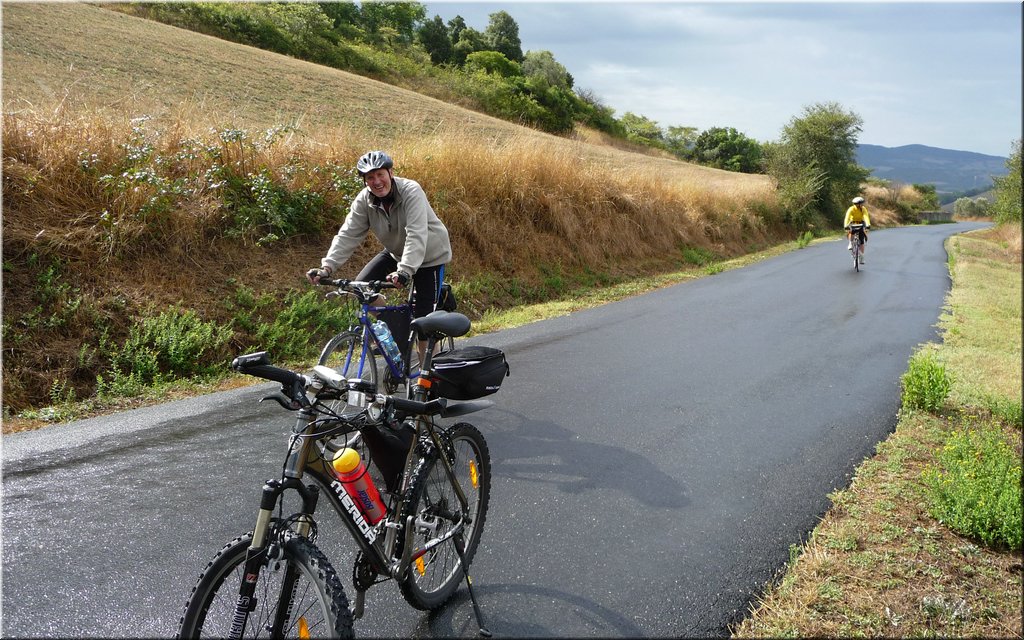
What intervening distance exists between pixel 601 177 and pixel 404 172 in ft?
25.6

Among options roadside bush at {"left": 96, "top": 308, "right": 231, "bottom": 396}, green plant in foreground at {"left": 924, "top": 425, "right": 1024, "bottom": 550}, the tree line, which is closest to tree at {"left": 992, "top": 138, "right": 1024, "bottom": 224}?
green plant in foreground at {"left": 924, "top": 425, "right": 1024, "bottom": 550}

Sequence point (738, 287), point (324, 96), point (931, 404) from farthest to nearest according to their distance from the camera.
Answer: point (324, 96) → point (738, 287) → point (931, 404)

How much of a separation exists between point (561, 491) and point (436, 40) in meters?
72.8

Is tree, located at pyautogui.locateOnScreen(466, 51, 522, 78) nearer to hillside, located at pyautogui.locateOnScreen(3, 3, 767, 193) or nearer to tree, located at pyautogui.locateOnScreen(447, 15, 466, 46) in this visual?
tree, located at pyautogui.locateOnScreen(447, 15, 466, 46)

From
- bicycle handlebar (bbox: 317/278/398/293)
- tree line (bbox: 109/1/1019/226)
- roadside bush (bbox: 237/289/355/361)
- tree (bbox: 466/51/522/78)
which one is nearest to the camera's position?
bicycle handlebar (bbox: 317/278/398/293)

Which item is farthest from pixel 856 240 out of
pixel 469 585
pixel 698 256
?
pixel 469 585

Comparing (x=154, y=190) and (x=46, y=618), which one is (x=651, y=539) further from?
(x=154, y=190)

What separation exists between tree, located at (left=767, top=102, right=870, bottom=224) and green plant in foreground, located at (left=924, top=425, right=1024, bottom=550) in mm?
40272

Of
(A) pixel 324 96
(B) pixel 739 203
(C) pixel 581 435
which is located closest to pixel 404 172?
(C) pixel 581 435

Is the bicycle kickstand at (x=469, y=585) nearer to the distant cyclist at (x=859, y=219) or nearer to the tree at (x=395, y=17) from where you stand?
the distant cyclist at (x=859, y=219)

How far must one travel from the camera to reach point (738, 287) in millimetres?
15219

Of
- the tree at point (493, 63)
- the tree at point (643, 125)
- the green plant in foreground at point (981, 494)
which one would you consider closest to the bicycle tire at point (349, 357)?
the green plant in foreground at point (981, 494)

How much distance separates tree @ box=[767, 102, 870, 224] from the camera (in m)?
→ 43.2

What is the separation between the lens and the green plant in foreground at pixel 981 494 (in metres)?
3.93
